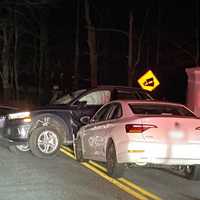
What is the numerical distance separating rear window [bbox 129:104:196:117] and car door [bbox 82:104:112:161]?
0.71m

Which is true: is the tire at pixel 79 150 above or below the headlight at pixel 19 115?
below

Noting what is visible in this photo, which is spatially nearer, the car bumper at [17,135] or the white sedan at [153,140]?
the white sedan at [153,140]

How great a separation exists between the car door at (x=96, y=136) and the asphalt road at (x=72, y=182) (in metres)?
0.36

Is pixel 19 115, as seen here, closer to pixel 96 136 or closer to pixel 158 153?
pixel 96 136

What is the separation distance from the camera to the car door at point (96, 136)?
11.1 metres

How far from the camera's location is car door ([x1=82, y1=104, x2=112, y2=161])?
1114 cm

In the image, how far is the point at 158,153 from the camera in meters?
9.77

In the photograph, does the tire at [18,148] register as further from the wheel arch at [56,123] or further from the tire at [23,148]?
the wheel arch at [56,123]

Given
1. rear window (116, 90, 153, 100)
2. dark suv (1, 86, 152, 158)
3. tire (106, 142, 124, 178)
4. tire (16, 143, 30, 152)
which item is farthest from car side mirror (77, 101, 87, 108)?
tire (106, 142, 124, 178)

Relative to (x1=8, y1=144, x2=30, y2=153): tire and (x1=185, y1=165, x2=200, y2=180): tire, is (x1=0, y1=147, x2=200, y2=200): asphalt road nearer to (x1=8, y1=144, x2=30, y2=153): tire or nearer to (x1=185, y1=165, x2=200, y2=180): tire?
(x1=185, y1=165, x2=200, y2=180): tire

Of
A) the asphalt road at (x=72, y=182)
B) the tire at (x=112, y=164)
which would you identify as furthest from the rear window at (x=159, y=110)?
the asphalt road at (x=72, y=182)

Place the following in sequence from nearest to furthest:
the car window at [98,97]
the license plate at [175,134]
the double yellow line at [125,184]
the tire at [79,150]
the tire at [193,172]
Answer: the double yellow line at [125,184] < the license plate at [175,134] < the tire at [193,172] < the tire at [79,150] < the car window at [98,97]

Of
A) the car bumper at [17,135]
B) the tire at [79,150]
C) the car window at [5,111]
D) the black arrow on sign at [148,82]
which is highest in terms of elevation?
the black arrow on sign at [148,82]

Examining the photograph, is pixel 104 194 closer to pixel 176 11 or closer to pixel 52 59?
pixel 176 11
